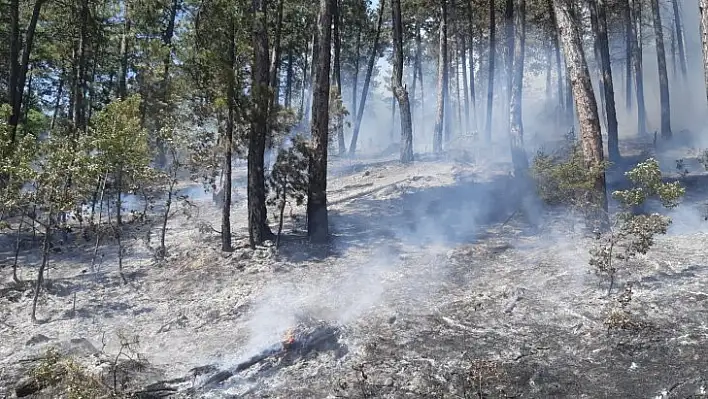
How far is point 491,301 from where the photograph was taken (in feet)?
28.0

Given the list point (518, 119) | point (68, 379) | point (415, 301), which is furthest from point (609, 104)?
point (68, 379)

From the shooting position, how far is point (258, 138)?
40.3ft

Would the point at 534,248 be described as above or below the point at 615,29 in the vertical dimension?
below

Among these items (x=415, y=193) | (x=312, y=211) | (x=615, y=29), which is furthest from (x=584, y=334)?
(x=615, y=29)

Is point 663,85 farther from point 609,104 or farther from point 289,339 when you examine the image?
point 289,339

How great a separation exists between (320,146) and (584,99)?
5.58 m

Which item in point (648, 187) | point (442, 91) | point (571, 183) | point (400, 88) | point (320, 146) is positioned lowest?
point (648, 187)

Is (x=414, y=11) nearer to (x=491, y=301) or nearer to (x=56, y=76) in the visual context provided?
(x=56, y=76)

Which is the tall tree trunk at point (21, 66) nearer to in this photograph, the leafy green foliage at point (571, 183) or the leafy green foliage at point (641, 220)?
the leafy green foliage at point (571, 183)

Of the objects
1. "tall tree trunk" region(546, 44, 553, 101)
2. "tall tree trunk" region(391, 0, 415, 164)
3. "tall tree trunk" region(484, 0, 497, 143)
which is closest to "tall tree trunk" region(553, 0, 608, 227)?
"tall tree trunk" region(391, 0, 415, 164)

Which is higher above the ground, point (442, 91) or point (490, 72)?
point (490, 72)

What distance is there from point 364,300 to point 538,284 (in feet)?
9.48

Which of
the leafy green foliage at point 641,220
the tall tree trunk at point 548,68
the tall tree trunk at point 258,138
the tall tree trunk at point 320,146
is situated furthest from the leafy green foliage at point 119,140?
the tall tree trunk at point 548,68

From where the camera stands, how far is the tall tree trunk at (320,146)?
12.3m
